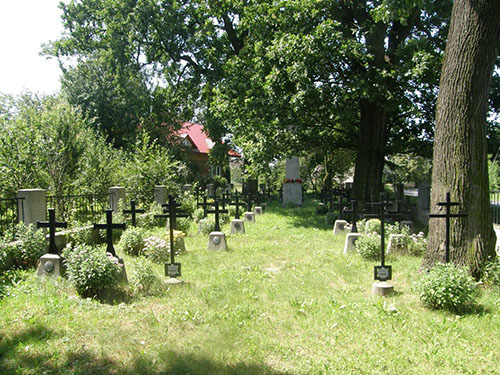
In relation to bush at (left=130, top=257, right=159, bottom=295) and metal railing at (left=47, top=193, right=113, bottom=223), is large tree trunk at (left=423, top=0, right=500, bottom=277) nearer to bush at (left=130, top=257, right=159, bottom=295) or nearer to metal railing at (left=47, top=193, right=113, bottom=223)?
bush at (left=130, top=257, right=159, bottom=295)

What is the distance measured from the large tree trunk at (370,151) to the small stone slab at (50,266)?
37.1ft

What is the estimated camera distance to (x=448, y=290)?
5.20m

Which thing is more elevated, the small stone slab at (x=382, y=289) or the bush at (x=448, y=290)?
the bush at (x=448, y=290)

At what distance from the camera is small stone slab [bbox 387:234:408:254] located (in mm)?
8562

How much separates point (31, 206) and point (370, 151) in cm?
1131

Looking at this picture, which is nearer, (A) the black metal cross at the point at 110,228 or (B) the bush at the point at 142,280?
(B) the bush at the point at 142,280

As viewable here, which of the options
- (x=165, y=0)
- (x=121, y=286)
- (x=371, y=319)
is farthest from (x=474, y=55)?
(x=165, y=0)

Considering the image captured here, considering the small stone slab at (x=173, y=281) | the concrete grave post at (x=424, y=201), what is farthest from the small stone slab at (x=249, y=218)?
the small stone slab at (x=173, y=281)

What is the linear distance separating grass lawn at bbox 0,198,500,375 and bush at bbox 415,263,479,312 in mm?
144

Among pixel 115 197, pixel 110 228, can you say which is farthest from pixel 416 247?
pixel 115 197

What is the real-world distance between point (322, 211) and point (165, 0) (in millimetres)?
14526

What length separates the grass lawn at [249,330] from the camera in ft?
13.1

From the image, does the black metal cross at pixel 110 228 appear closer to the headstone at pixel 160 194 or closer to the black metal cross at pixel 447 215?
the black metal cross at pixel 447 215

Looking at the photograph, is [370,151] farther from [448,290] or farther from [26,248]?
[26,248]
